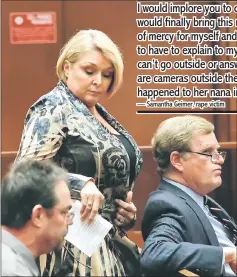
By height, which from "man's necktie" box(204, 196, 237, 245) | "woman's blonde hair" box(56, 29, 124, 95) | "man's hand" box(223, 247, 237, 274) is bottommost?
"man's hand" box(223, 247, 237, 274)

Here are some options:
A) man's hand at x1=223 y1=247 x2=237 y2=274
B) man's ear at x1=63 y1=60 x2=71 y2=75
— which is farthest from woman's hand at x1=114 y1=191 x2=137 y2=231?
man's ear at x1=63 y1=60 x2=71 y2=75

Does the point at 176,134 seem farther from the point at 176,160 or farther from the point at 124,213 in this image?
the point at 124,213

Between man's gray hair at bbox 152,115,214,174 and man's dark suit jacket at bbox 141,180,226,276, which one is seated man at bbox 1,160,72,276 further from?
man's gray hair at bbox 152,115,214,174

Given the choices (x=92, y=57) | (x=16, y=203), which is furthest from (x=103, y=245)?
(x=92, y=57)

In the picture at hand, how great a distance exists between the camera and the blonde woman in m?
1.80

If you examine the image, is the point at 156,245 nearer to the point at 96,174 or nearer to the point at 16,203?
the point at 96,174

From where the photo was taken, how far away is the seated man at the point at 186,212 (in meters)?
1.82

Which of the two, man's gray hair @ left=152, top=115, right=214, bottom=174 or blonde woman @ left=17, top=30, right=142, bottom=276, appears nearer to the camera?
blonde woman @ left=17, top=30, right=142, bottom=276

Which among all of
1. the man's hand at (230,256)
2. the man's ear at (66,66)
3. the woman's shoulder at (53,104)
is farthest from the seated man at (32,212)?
A: the man's hand at (230,256)

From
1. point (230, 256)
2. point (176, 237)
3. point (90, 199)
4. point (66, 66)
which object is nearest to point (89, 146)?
point (90, 199)

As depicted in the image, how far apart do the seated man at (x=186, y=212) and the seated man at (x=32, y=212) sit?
13.7 inches

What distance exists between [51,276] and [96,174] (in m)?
0.30

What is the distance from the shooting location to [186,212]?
1.97m

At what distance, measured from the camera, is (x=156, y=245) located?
1.84 meters
